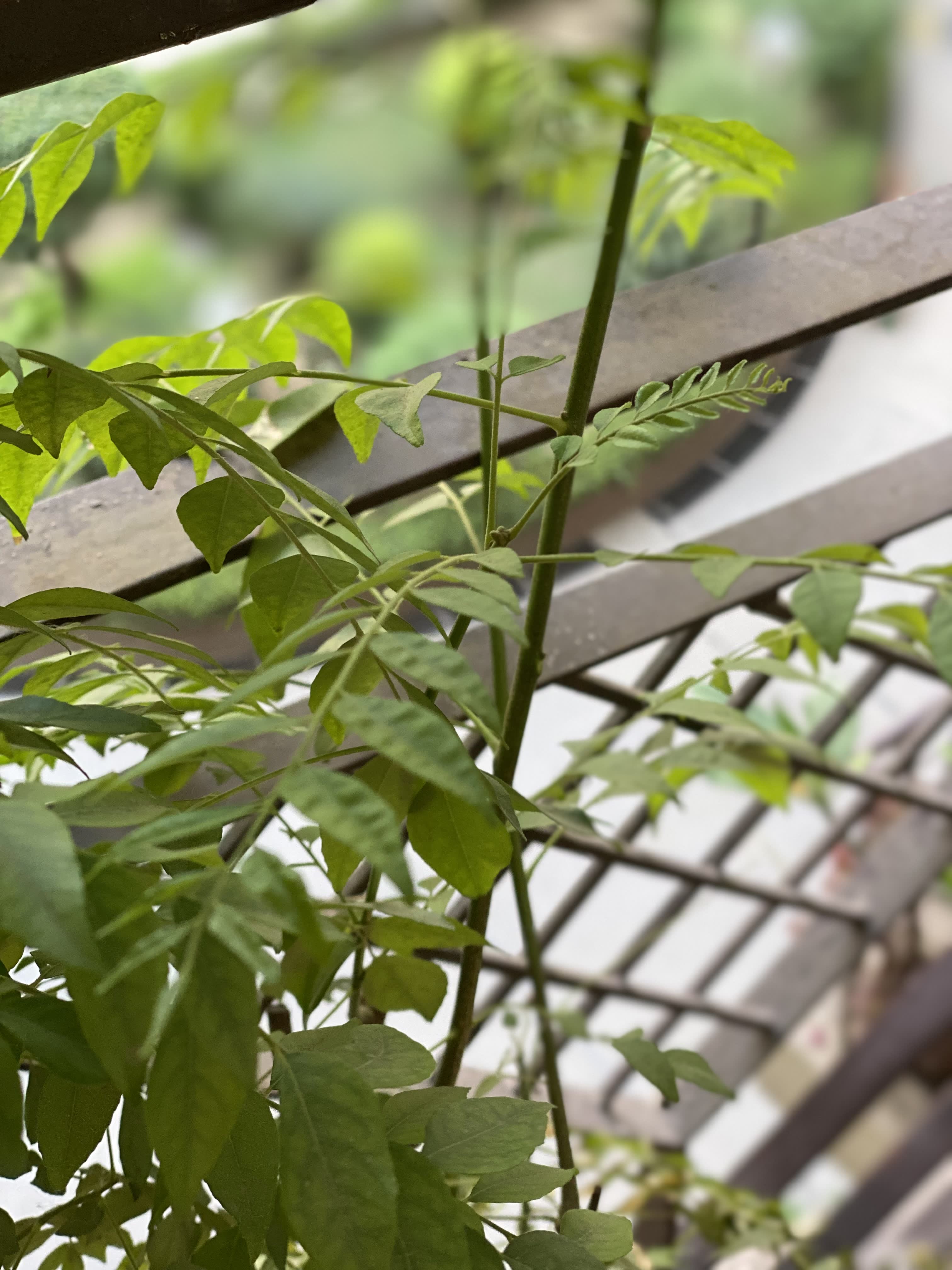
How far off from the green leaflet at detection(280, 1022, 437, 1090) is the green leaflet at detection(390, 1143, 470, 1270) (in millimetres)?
27

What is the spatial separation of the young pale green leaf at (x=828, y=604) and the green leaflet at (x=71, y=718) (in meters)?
0.21

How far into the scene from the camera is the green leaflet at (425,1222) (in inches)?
9.8

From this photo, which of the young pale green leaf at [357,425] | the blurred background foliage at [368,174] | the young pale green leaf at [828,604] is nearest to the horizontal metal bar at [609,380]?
the blurred background foliage at [368,174]

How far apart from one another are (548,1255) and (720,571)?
0.74 ft

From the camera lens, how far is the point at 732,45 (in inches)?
31.0

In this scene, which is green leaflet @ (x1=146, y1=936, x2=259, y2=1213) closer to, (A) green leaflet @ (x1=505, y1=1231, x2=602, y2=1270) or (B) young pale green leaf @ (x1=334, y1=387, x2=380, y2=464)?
(A) green leaflet @ (x1=505, y1=1231, x2=602, y2=1270)

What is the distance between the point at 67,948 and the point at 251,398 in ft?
1.37

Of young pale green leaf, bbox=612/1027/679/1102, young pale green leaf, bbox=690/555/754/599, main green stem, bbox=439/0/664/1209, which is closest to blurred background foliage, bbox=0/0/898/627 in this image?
main green stem, bbox=439/0/664/1209

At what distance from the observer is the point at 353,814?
19 cm

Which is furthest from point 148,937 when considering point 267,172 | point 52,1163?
point 267,172

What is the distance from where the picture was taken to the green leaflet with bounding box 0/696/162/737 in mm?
277

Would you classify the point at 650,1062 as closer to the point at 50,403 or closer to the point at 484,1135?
the point at 484,1135

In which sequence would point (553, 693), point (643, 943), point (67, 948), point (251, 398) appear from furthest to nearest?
point (553, 693) < point (643, 943) < point (251, 398) < point (67, 948)

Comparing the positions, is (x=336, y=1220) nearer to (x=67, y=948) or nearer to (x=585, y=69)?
(x=67, y=948)
